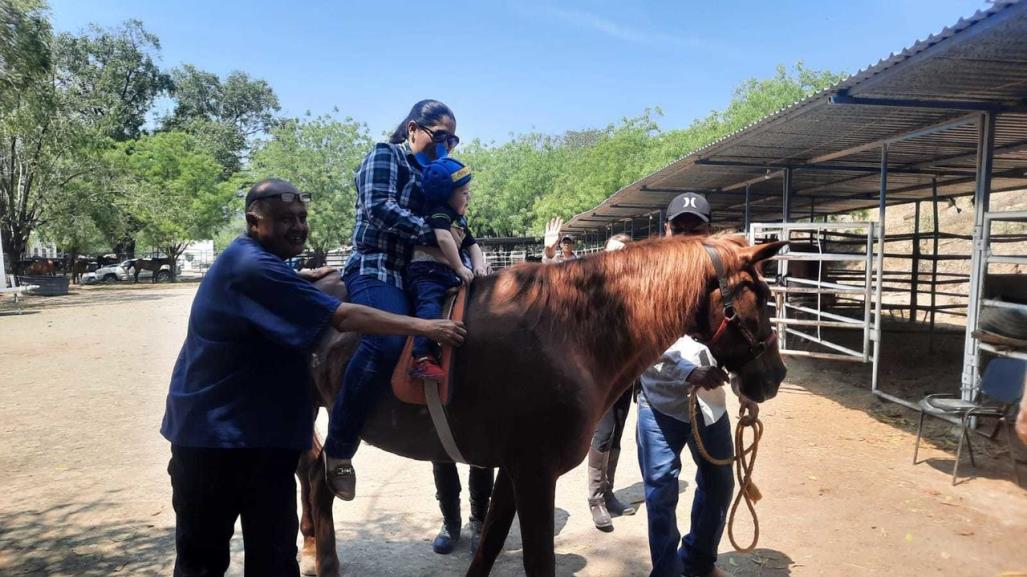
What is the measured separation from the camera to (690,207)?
3238mm

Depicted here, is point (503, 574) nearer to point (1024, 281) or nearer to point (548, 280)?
point (548, 280)

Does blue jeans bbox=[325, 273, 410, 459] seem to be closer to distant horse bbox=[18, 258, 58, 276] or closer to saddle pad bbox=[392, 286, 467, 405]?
saddle pad bbox=[392, 286, 467, 405]

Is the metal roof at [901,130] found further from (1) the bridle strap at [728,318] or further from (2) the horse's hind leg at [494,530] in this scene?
(2) the horse's hind leg at [494,530]

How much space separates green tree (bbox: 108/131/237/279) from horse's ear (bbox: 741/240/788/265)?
3356cm

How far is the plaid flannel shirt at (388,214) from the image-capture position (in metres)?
2.74

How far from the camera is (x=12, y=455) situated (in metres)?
5.50

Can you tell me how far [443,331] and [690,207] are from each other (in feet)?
A: 5.28

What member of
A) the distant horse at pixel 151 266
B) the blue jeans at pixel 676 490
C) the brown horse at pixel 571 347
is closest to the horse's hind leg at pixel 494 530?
the brown horse at pixel 571 347

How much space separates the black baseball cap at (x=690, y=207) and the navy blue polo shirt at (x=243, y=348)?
74.8 inches

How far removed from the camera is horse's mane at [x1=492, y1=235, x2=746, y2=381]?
2.60 metres

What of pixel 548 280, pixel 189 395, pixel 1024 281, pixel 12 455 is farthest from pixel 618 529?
pixel 1024 281

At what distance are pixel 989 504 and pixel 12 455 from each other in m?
Result: 8.09

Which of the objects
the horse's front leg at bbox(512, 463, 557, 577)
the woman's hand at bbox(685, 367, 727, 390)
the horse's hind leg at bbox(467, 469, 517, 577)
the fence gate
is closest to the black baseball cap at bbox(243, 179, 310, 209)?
the horse's front leg at bbox(512, 463, 557, 577)

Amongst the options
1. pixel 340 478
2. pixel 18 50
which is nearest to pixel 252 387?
pixel 340 478
